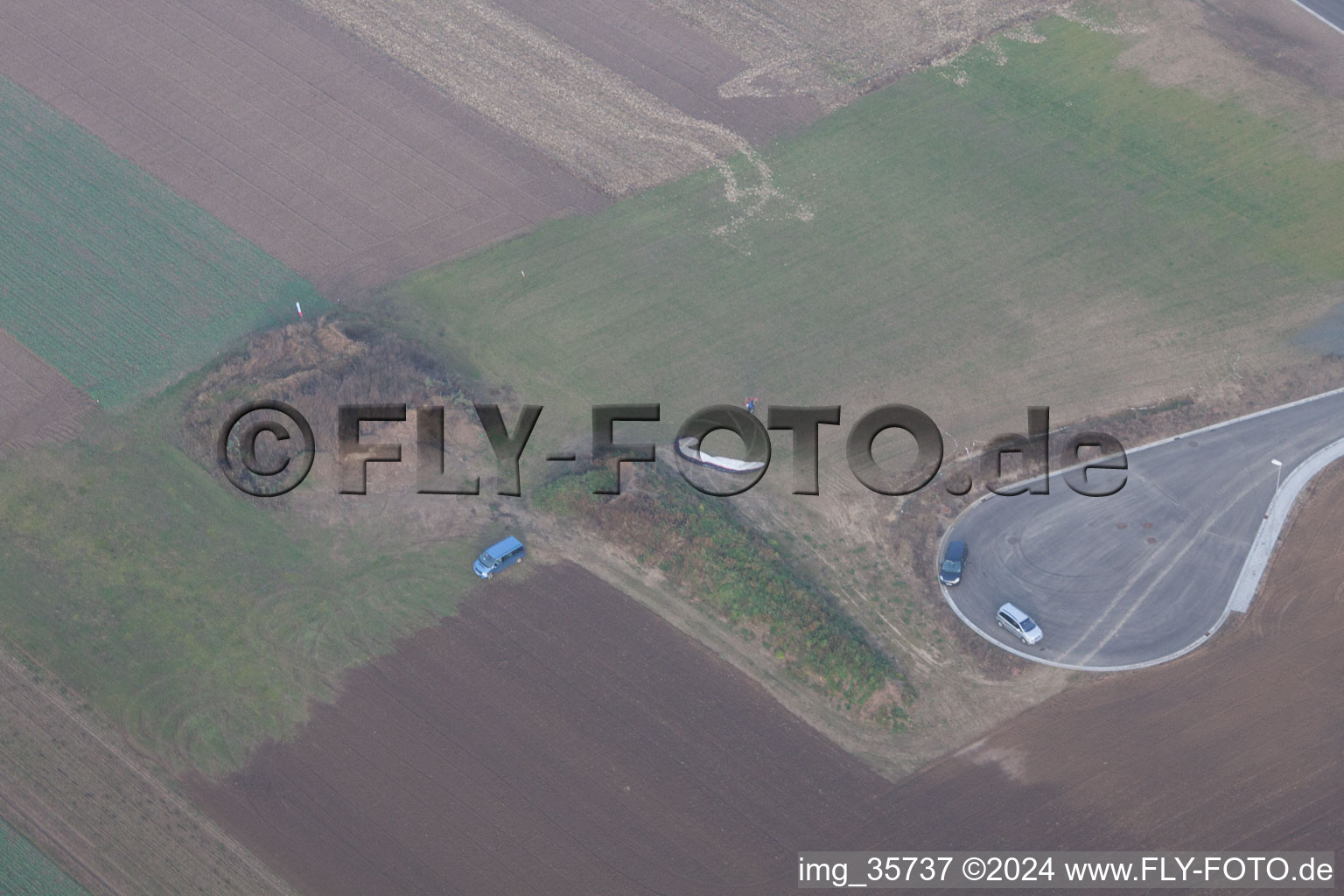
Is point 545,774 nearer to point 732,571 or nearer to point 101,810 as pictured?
point 732,571

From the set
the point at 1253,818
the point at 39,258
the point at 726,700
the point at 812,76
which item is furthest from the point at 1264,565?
the point at 39,258

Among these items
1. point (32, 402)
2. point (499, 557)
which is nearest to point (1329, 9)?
point (499, 557)

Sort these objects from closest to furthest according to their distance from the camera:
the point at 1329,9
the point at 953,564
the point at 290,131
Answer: the point at 953,564, the point at 290,131, the point at 1329,9

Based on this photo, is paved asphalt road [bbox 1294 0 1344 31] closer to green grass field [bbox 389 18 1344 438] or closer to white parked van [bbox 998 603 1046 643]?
green grass field [bbox 389 18 1344 438]

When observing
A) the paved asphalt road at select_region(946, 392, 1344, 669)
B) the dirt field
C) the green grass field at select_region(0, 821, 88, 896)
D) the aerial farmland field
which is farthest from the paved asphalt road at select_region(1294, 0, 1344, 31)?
the green grass field at select_region(0, 821, 88, 896)

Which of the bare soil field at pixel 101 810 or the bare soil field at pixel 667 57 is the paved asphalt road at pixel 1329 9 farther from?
the bare soil field at pixel 101 810
